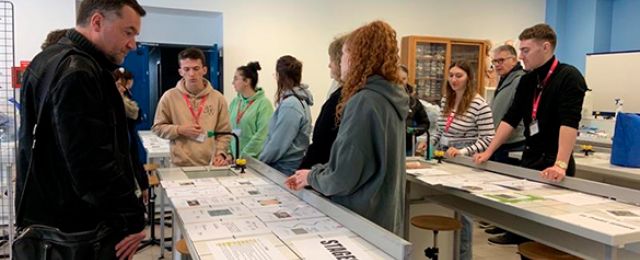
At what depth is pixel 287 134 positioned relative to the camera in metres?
2.69

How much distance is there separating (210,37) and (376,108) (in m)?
4.91

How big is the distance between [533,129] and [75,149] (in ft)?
7.06

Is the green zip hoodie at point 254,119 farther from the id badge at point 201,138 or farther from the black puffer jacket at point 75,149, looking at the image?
the black puffer jacket at point 75,149

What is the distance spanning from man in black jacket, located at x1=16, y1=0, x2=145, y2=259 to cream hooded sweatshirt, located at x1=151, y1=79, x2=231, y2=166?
1.35 m

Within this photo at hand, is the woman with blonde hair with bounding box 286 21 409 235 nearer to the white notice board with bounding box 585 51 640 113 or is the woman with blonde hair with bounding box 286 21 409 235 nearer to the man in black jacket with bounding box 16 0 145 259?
the man in black jacket with bounding box 16 0 145 259

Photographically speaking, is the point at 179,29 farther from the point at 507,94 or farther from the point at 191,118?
the point at 507,94

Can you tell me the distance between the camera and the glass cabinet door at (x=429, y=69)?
645cm

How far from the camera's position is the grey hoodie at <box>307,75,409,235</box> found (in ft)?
5.43

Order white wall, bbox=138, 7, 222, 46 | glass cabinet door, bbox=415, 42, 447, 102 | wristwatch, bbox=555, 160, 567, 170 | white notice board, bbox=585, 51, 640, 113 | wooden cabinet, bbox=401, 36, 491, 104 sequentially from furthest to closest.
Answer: glass cabinet door, bbox=415, 42, 447, 102 < wooden cabinet, bbox=401, 36, 491, 104 < white notice board, bbox=585, 51, 640, 113 < white wall, bbox=138, 7, 222, 46 < wristwatch, bbox=555, 160, 567, 170

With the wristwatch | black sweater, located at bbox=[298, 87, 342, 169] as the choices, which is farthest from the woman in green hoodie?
the wristwatch

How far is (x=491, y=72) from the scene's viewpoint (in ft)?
21.8

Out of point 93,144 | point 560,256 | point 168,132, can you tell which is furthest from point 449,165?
point 93,144

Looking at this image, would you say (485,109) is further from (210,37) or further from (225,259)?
(210,37)

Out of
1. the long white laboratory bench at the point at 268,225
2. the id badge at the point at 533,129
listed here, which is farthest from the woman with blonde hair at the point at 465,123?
the long white laboratory bench at the point at 268,225
